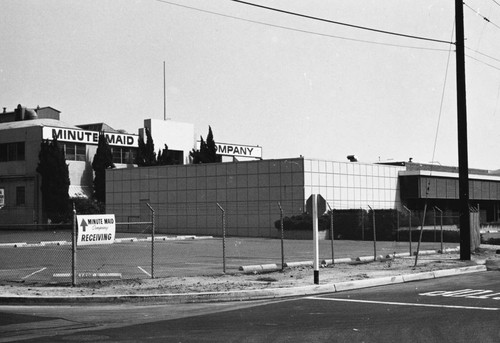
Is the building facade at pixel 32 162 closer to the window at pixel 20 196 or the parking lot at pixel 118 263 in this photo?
the window at pixel 20 196

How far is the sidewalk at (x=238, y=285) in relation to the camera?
14.2m

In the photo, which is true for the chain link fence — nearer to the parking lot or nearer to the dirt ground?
the parking lot

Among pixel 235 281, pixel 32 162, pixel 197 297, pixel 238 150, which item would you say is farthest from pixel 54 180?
pixel 197 297

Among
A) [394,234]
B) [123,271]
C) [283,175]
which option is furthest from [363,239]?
[123,271]

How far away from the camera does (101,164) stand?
60656mm

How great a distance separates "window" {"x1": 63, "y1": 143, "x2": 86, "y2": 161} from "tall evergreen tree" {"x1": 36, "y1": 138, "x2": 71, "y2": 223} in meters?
3.64

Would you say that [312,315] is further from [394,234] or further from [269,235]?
[269,235]

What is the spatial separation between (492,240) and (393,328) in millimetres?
27334

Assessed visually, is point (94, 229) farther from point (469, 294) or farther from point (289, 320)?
point (469, 294)

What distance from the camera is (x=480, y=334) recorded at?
977 cm

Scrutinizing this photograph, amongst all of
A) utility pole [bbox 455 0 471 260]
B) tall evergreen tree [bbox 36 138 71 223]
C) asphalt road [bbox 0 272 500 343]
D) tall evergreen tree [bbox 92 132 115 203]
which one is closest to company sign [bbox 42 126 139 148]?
tall evergreen tree [bbox 36 138 71 223]

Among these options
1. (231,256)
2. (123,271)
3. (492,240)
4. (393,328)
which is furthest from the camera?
(492,240)

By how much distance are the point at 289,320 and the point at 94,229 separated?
23.6 ft

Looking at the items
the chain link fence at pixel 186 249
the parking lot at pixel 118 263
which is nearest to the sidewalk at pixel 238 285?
the chain link fence at pixel 186 249
